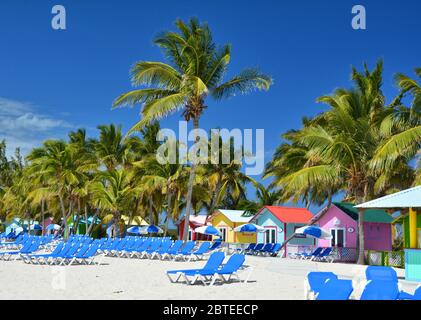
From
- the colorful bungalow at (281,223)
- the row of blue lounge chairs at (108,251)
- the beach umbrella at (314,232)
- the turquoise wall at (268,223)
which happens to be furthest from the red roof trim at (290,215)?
the row of blue lounge chairs at (108,251)

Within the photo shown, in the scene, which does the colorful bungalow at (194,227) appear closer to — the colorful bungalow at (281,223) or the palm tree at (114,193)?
the palm tree at (114,193)

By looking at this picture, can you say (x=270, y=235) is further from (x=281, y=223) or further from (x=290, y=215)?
(x=290, y=215)

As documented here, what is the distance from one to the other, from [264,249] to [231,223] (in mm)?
9317

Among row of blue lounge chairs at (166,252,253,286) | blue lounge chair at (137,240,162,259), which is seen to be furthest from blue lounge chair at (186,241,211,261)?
row of blue lounge chairs at (166,252,253,286)

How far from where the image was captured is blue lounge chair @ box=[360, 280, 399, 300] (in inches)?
268

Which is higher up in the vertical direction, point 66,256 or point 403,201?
point 403,201

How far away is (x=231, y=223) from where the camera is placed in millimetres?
34938

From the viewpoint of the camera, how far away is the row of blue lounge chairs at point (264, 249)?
25.7 metres

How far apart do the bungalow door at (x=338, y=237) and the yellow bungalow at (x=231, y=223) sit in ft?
29.7

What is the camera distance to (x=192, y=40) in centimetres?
2062

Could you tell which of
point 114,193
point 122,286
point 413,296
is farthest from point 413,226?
point 114,193

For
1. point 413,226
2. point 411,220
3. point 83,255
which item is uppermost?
point 411,220

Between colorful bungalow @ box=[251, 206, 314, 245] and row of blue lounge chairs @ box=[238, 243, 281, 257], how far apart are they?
331 cm
